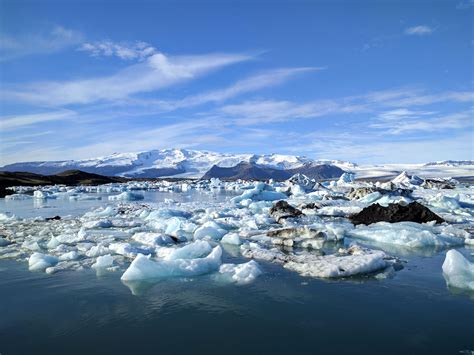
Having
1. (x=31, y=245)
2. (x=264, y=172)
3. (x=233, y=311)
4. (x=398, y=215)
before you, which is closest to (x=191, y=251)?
(x=233, y=311)

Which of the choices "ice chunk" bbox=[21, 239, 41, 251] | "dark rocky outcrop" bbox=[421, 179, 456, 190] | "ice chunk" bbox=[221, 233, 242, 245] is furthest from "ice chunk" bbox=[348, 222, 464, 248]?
"dark rocky outcrop" bbox=[421, 179, 456, 190]

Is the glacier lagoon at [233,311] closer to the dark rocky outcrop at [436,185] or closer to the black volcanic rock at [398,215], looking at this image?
the black volcanic rock at [398,215]

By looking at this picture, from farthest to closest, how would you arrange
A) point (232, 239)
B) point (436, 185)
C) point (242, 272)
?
point (436, 185), point (232, 239), point (242, 272)

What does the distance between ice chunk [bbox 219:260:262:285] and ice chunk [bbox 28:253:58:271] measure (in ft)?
9.72

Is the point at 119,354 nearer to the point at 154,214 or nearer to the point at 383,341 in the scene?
the point at 383,341

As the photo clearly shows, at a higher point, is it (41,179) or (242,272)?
(41,179)

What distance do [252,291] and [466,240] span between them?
6247 mm

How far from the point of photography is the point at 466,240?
867 centimetres

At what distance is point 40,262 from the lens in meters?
6.30

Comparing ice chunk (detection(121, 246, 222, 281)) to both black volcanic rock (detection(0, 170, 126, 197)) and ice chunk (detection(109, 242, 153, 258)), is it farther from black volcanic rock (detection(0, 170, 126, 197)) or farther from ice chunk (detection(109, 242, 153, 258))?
black volcanic rock (detection(0, 170, 126, 197))

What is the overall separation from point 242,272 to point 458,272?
3.15 meters

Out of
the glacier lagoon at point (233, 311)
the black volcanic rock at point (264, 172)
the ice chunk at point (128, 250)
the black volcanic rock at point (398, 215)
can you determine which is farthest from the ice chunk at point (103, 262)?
the black volcanic rock at point (264, 172)

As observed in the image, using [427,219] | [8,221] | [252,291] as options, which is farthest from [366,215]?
[8,221]

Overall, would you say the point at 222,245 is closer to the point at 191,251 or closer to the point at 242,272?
the point at 191,251
